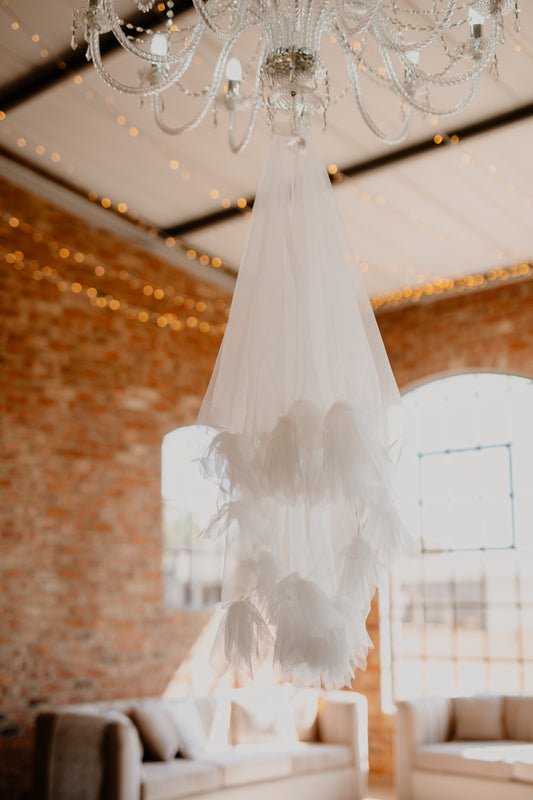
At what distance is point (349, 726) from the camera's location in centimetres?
607

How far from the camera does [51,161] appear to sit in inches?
232

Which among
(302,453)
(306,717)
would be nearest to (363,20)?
(302,453)

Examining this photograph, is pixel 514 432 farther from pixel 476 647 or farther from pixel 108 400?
pixel 108 400

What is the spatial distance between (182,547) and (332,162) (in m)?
3.06

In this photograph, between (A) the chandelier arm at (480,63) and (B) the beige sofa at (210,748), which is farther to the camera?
(B) the beige sofa at (210,748)

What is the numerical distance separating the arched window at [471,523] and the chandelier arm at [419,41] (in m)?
4.10

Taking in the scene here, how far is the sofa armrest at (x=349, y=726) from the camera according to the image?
6.03 metres

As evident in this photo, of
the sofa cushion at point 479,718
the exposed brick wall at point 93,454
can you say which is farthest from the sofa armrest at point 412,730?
the exposed brick wall at point 93,454

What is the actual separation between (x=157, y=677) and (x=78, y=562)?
1054 millimetres

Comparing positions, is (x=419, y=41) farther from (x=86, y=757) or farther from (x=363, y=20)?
(x=86, y=757)

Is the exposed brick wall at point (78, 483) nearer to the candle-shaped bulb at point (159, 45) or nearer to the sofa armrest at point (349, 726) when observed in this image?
the sofa armrest at point (349, 726)

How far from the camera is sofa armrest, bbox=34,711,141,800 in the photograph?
4763 millimetres

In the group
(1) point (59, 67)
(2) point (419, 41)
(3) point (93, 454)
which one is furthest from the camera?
(3) point (93, 454)

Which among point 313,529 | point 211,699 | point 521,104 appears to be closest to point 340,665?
point 313,529
